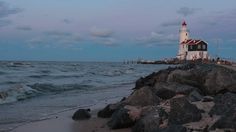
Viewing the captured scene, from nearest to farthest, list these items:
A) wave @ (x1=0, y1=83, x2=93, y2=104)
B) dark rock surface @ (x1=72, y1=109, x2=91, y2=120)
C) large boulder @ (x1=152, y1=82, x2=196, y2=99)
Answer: dark rock surface @ (x1=72, y1=109, x2=91, y2=120), large boulder @ (x1=152, y1=82, x2=196, y2=99), wave @ (x1=0, y1=83, x2=93, y2=104)

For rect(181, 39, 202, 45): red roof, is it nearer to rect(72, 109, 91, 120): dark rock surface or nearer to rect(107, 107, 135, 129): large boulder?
rect(72, 109, 91, 120): dark rock surface

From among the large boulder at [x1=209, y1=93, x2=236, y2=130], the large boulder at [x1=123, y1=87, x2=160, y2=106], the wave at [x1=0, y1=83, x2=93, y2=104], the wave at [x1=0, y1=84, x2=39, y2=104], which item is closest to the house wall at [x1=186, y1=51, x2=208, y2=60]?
the wave at [x1=0, y1=83, x2=93, y2=104]

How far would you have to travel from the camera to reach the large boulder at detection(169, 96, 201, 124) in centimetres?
867

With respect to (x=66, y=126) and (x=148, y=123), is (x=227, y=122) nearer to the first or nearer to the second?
(x=148, y=123)

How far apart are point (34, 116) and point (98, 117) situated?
2.26 metres

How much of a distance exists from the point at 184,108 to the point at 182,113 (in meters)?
0.15

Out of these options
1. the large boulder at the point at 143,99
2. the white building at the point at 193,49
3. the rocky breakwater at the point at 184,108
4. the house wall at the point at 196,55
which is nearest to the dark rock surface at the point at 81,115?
the rocky breakwater at the point at 184,108

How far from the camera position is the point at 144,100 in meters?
12.1

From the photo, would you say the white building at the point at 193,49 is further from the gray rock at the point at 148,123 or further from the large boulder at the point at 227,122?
the large boulder at the point at 227,122

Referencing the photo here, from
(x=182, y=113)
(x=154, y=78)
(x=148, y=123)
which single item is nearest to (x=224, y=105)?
(x=182, y=113)

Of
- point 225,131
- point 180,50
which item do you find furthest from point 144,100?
point 180,50

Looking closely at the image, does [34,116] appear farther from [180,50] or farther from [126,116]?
[180,50]

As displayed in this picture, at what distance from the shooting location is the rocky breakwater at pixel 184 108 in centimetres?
814

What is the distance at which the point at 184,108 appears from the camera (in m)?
8.91
